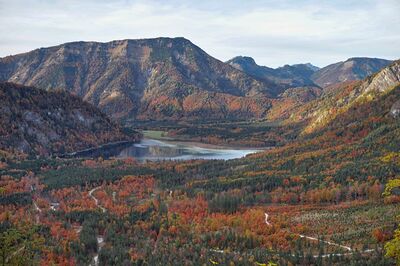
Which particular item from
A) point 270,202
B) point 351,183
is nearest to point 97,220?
point 270,202

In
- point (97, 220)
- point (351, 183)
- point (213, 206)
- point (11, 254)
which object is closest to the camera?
point (11, 254)

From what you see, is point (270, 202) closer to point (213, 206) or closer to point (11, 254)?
point (213, 206)

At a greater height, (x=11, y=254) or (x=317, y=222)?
(x=11, y=254)

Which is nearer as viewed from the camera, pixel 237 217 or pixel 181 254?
pixel 181 254

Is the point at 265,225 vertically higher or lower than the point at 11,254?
lower

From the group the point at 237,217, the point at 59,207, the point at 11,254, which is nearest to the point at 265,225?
the point at 237,217

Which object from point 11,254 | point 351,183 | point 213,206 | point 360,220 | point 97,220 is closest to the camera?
point 11,254

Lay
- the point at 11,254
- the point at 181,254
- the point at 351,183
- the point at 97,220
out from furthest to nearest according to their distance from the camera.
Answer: the point at 351,183, the point at 97,220, the point at 181,254, the point at 11,254

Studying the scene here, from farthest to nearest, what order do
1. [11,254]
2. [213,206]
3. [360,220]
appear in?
[213,206] → [360,220] → [11,254]

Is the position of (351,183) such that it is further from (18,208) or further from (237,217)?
(18,208)
